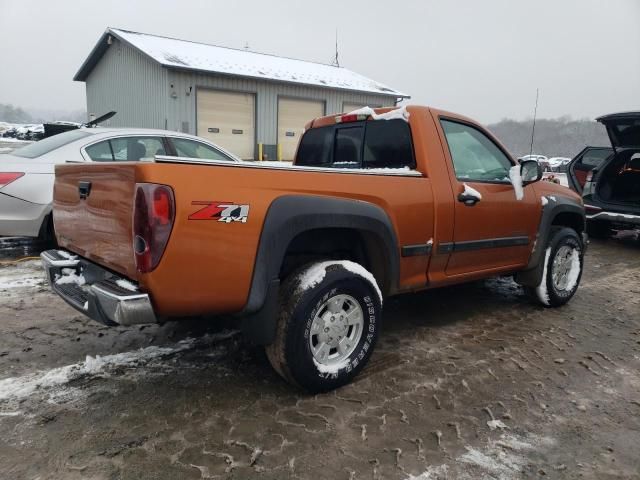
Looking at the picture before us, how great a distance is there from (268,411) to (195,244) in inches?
42.3

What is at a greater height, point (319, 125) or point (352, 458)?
Result: point (319, 125)

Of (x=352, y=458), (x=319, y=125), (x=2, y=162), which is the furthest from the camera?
(x=2, y=162)

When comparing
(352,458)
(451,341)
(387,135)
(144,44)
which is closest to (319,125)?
(387,135)

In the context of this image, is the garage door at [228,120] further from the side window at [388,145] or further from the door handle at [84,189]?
the door handle at [84,189]

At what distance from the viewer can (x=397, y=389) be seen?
9.78ft

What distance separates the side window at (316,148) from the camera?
14.0 feet

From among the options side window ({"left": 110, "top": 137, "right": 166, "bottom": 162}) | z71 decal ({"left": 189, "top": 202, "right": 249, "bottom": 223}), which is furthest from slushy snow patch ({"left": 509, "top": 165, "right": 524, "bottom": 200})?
side window ({"left": 110, "top": 137, "right": 166, "bottom": 162})

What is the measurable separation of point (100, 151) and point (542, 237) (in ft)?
16.2

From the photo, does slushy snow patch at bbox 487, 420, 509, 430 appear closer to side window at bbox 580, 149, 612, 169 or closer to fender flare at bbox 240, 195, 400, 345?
fender flare at bbox 240, 195, 400, 345

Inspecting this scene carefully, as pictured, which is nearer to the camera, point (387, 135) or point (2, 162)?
point (387, 135)

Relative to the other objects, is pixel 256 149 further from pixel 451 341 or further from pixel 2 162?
pixel 451 341

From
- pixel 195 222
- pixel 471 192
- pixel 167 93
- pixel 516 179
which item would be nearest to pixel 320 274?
pixel 195 222

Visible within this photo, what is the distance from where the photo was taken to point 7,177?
16.9ft

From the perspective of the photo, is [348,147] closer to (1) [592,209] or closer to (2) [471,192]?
(2) [471,192]
